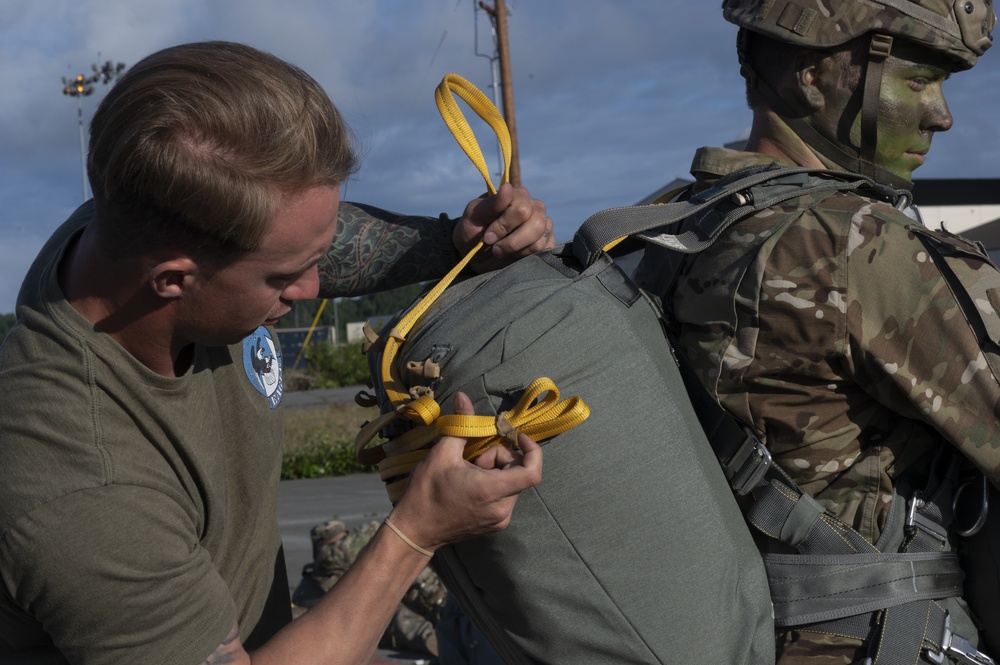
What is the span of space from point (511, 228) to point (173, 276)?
0.90m

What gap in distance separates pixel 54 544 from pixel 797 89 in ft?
6.64

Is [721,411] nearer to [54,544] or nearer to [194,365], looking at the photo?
[194,365]

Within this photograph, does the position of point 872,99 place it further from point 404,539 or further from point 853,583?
point 404,539

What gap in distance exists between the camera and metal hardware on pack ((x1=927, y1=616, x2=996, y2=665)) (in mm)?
2371

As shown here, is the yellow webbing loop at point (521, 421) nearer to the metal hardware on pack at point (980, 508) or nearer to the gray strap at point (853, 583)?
the gray strap at point (853, 583)

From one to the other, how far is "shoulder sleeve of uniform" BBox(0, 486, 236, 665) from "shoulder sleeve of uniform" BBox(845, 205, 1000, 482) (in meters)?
1.51

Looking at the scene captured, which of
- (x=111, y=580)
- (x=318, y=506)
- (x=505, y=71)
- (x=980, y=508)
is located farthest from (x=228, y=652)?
A: (x=505, y=71)

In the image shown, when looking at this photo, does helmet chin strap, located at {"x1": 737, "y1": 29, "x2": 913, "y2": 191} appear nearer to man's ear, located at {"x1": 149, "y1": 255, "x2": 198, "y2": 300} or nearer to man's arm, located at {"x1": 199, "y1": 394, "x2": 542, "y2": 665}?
man's arm, located at {"x1": 199, "y1": 394, "x2": 542, "y2": 665}

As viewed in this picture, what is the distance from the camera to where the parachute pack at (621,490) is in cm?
220

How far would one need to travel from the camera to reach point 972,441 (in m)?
2.26

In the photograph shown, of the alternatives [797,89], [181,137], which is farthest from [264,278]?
[797,89]

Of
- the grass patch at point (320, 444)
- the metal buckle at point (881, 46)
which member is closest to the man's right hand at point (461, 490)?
the metal buckle at point (881, 46)

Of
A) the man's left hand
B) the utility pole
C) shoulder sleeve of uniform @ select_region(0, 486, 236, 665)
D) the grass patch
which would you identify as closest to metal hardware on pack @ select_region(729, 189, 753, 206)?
the man's left hand

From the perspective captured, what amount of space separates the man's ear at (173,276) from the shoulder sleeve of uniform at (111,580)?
42 cm
